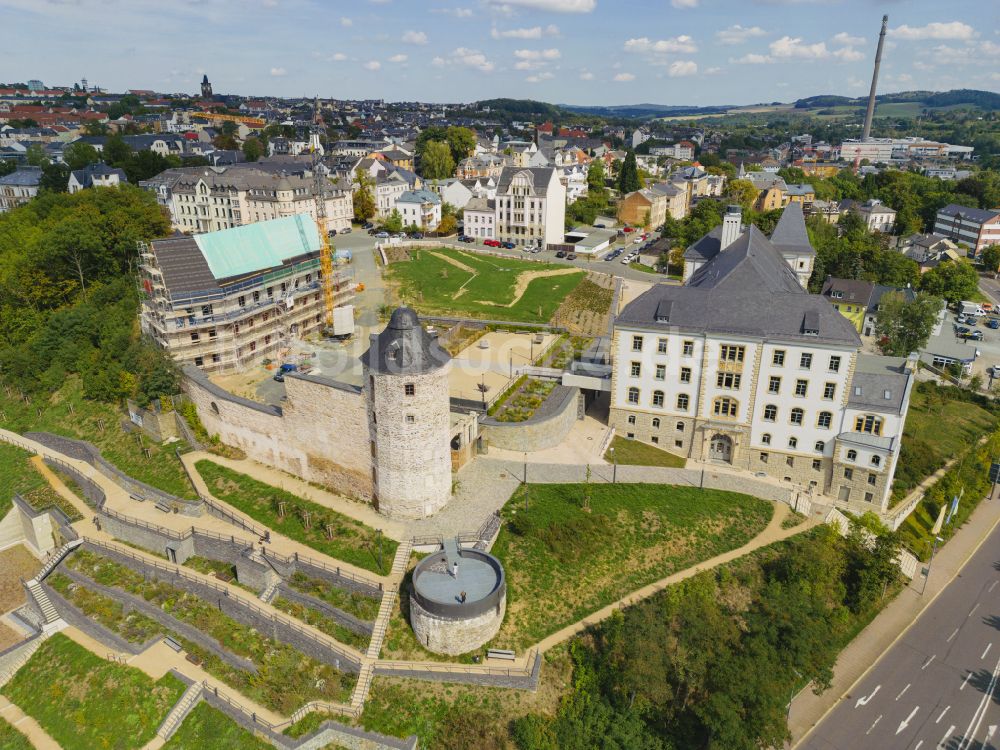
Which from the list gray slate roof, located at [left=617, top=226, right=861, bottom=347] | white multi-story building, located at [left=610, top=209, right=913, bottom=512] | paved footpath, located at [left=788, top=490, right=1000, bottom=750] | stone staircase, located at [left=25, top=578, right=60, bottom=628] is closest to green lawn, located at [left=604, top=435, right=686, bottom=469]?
white multi-story building, located at [left=610, top=209, right=913, bottom=512]

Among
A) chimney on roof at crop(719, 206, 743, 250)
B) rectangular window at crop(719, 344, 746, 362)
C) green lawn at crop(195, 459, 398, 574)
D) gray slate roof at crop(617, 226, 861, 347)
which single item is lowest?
green lawn at crop(195, 459, 398, 574)

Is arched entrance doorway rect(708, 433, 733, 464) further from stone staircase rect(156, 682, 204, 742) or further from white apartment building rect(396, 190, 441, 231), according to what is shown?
white apartment building rect(396, 190, 441, 231)

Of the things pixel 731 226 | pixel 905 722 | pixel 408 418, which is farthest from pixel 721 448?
pixel 731 226

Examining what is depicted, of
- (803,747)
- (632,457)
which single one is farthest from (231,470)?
(803,747)

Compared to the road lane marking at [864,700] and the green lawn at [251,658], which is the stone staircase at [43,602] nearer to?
the green lawn at [251,658]

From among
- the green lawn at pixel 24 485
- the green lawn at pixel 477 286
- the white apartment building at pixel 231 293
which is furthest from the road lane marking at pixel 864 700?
the white apartment building at pixel 231 293

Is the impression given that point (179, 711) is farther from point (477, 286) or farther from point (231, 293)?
point (477, 286)

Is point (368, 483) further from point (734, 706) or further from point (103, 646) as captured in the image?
point (734, 706)
